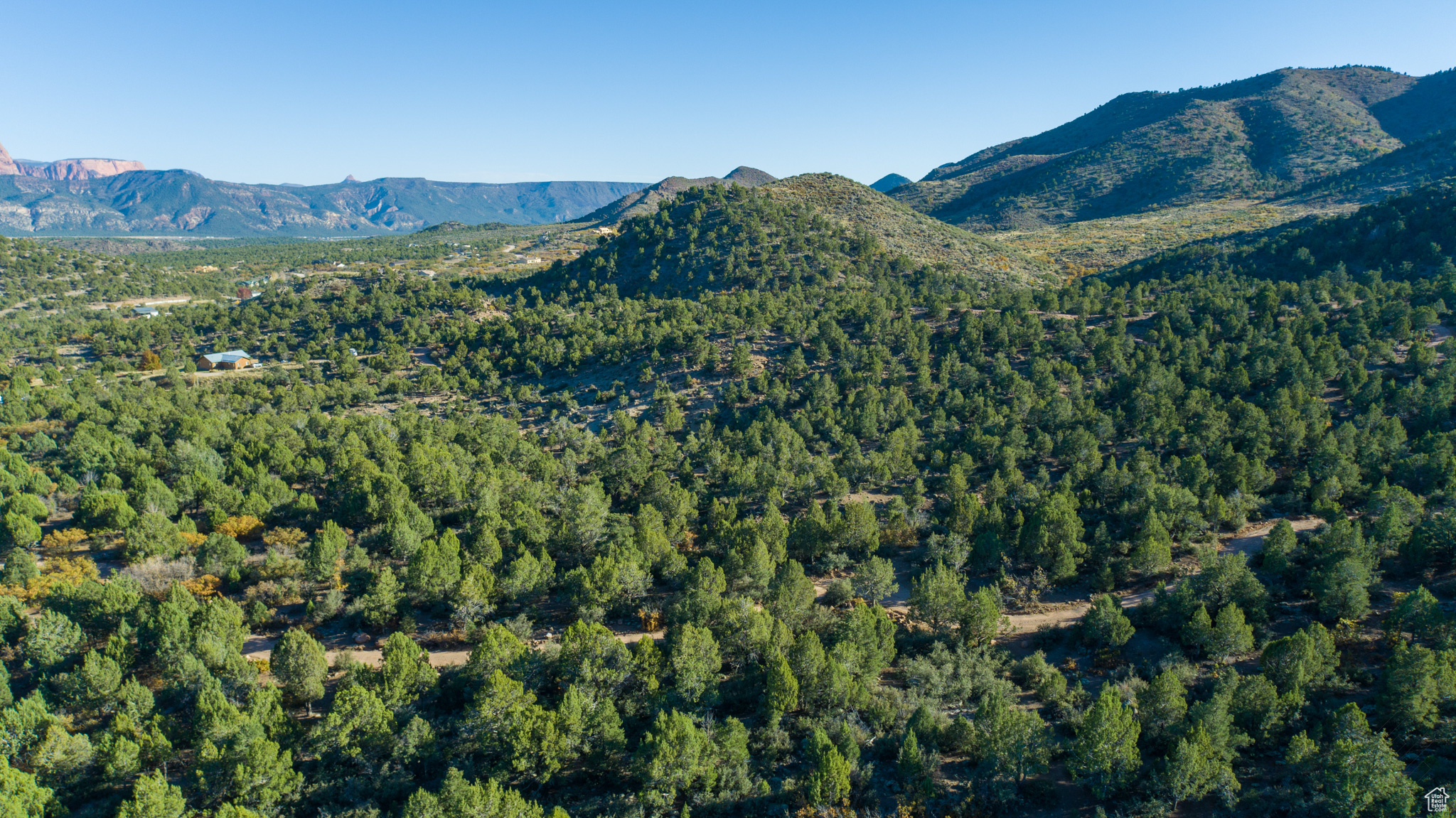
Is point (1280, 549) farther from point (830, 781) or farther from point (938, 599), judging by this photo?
point (830, 781)

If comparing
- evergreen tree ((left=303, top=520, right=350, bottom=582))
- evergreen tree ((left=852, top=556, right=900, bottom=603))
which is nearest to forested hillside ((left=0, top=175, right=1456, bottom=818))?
evergreen tree ((left=852, top=556, right=900, bottom=603))

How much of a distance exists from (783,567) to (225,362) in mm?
100392

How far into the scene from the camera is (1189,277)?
88688 mm

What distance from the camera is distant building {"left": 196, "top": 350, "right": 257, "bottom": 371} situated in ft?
313

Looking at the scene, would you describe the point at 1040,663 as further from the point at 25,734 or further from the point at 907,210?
the point at 907,210

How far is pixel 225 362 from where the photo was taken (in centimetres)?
9581

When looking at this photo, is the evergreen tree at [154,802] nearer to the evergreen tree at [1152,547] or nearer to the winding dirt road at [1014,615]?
the winding dirt road at [1014,615]

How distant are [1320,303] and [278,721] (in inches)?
4145

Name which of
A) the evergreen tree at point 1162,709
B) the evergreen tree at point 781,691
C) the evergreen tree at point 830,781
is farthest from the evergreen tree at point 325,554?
the evergreen tree at point 1162,709

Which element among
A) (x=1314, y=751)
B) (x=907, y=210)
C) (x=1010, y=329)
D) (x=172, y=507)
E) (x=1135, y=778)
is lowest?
(x=1135, y=778)

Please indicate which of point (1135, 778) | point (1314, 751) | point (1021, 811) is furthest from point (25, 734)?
point (1314, 751)

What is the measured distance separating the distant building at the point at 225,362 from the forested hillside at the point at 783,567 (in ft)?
27.3

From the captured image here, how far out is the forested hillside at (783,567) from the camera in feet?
85.1

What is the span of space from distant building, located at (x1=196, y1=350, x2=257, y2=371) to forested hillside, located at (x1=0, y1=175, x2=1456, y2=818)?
831 centimetres
